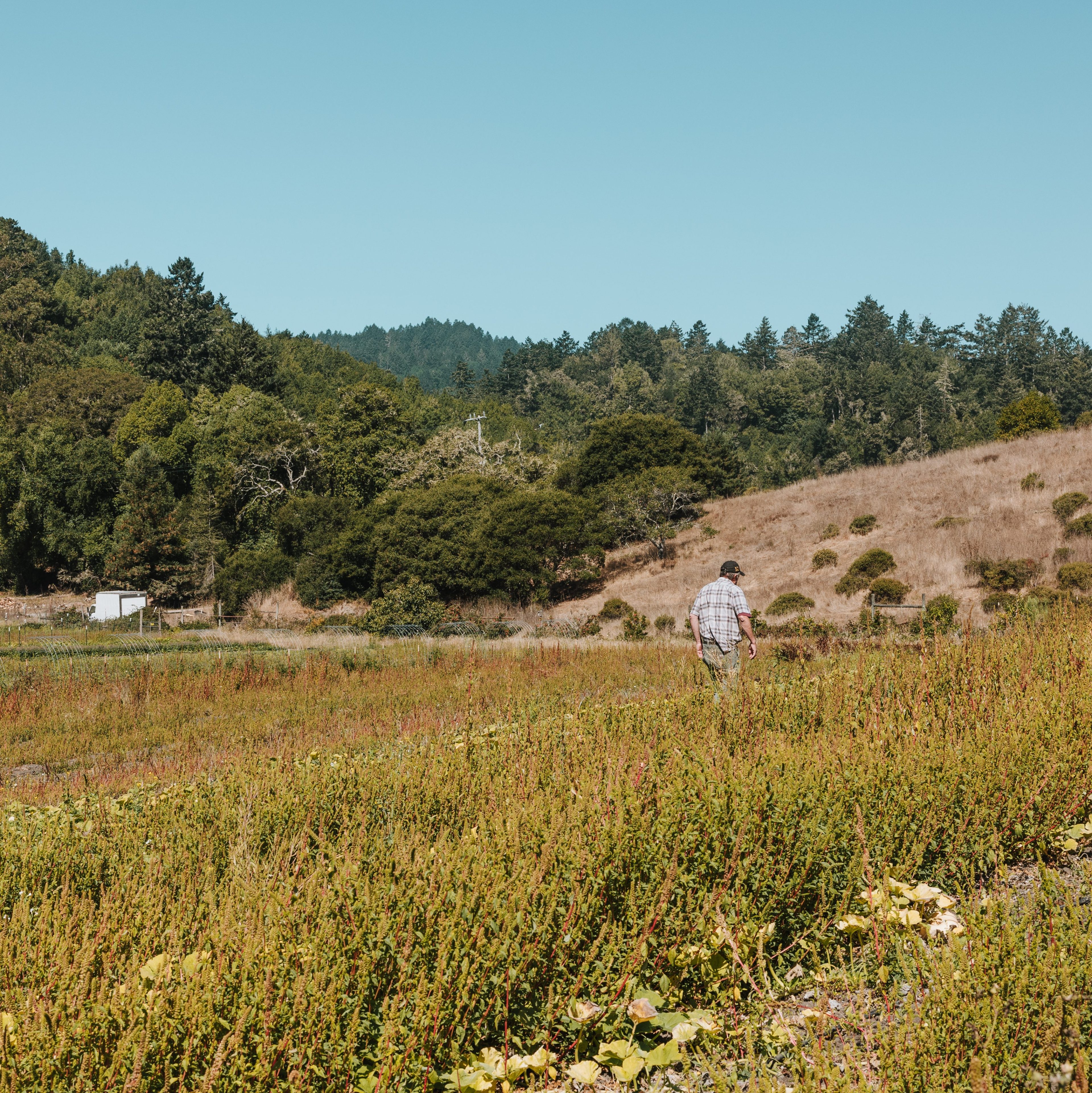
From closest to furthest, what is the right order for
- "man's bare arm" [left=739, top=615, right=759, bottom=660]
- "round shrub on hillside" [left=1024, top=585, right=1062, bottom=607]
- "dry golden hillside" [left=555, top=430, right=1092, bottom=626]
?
"man's bare arm" [left=739, top=615, right=759, bottom=660]
"round shrub on hillside" [left=1024, top=585, right=1062, bottom=607]
"dry golden hillside" [left=555, top=430, right=1092, bottom=626]

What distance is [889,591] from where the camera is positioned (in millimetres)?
27125

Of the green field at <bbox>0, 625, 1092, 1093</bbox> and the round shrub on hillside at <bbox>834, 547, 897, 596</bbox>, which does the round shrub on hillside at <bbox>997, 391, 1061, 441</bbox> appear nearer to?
the round shrub on hillside at <bbox>834, 547, 897, 596</bbox>

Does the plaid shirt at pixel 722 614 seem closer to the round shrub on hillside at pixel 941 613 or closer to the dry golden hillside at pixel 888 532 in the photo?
the round shrub on hillside at pixel 941 613

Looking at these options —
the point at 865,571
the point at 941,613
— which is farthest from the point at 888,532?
the point at 941,613

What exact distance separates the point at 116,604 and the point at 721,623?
1580 inches

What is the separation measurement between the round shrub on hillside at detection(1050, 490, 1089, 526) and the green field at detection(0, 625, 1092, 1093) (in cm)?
2549

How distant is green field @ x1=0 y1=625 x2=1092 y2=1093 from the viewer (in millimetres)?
2535

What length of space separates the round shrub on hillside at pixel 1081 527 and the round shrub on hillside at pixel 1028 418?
1672cm

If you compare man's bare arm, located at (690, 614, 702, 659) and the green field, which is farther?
man's bare arm, located at (690, 614, 702, 659)

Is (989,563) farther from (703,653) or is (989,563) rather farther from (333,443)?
(333,443)

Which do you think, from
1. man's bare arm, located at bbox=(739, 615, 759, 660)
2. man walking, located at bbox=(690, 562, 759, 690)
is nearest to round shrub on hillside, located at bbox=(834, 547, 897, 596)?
man walking, located at bbox=(690, 562, 759, 690)

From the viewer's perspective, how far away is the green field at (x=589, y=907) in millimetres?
2535

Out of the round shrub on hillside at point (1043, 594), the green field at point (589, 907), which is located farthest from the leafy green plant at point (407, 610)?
the green field at point (589, 907)

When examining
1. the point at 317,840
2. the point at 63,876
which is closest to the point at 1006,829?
the point at 317,840
